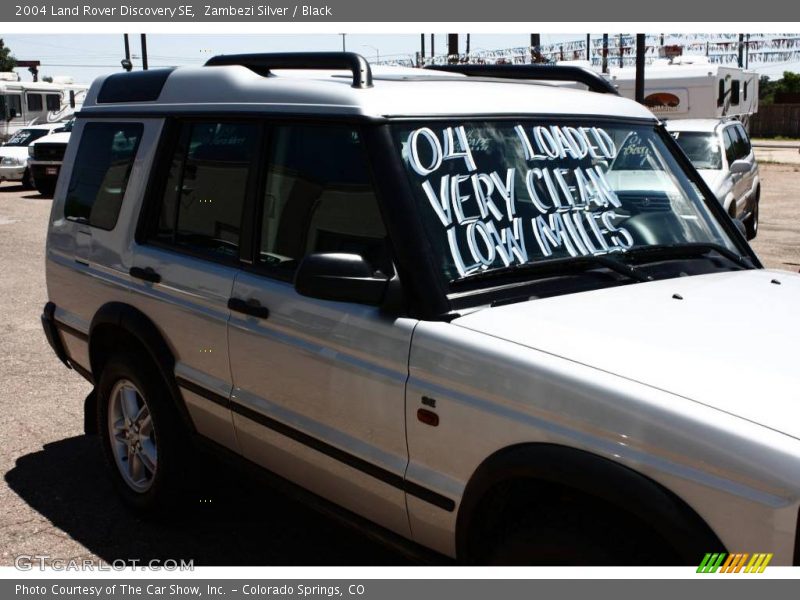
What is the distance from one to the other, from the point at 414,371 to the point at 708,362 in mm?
874

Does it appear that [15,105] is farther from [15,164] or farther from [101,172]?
[101,172]

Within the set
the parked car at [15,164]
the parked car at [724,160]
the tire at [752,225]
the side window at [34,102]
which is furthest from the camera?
the side window at [34,102]

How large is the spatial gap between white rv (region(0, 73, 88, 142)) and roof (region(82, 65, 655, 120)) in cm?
2949

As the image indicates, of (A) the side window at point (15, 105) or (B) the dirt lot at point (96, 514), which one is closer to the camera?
(B) the dirt lot at point (96, 514)

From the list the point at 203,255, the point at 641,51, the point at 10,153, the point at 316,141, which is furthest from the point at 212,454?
the point at 10,153

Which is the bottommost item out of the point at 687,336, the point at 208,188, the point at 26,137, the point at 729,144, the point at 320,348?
the point at 26,137

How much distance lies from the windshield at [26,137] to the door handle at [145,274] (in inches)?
926

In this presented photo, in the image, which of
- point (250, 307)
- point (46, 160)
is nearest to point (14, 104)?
point (46, 160)

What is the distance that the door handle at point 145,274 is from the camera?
420cm

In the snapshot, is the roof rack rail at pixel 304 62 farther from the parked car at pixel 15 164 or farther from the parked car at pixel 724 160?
the parked car at pixel 15 164

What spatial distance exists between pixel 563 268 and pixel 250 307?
46.0 inches

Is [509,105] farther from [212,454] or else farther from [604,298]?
[212,454]

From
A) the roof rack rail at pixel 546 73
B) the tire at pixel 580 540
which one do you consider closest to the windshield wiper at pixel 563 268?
the tire at pixel 580 540

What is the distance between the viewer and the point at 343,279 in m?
2.99
